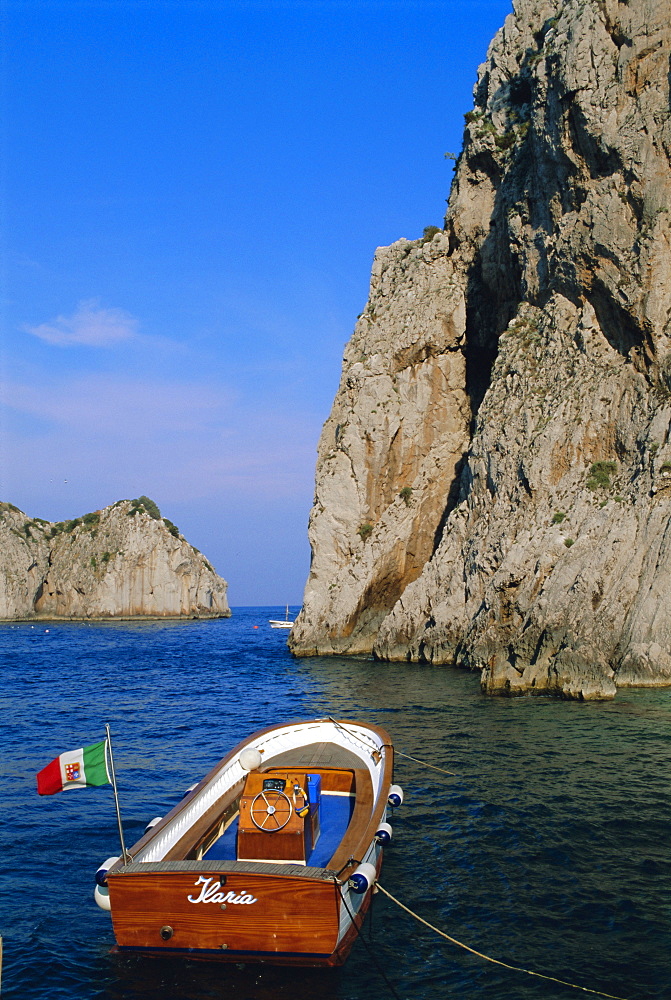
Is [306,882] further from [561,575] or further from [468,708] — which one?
[561,575]

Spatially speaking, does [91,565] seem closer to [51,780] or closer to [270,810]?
[270,810]

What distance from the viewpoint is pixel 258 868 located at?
8.81m

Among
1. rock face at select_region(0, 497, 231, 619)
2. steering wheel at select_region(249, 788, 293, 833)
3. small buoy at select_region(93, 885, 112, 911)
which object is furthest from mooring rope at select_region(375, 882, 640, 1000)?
rock face at select_region(0, 497, 231, 619)

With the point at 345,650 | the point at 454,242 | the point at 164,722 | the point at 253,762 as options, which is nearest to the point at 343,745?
the point at 253,762

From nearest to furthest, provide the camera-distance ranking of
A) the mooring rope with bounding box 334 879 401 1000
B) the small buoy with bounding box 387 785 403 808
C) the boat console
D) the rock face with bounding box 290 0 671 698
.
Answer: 1. the mooring rope with bounding box 334 879 401 1000
2. the boat console
3. the small buoy with bounding box 387 785 403 808
4. the rock face with bounding box 290 0 671 698

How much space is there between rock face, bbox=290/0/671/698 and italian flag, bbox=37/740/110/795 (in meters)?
20.5

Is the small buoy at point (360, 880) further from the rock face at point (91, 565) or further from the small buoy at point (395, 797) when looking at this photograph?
the rock face at point (91, 565)

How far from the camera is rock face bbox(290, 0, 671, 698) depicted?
28656 millimetres

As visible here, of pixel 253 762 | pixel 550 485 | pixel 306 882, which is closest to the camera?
pixel 306 882

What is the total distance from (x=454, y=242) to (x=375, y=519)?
19812 mm

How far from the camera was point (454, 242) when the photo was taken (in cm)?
5119

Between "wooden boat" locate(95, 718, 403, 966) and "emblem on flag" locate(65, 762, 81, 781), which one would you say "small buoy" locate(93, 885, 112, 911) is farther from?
"emblem on flag" locate(65, 762, 81, 781)

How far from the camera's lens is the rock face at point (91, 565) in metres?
102

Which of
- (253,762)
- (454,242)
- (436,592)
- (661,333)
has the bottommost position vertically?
(253,762)
